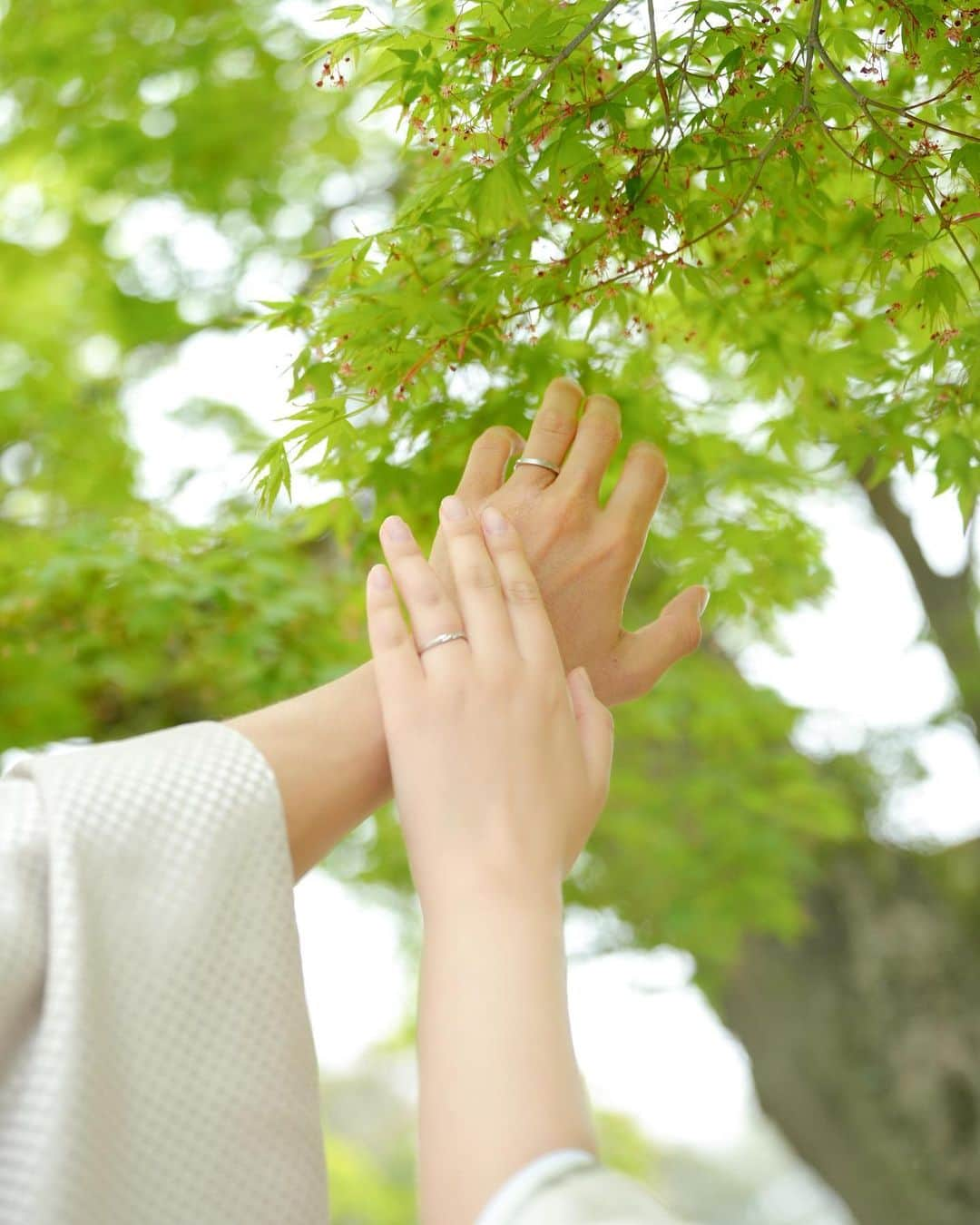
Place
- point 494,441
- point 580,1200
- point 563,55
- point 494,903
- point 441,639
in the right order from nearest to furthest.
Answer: point 580,1200 → point 494,903 → point 441,639 → point 563,55 → point 494,441

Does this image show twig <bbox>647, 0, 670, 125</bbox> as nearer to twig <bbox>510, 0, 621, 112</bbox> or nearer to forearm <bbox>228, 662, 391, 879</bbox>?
twig <bbox>510, 0, 621, 112</bbox>

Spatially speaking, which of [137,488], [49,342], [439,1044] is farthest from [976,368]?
[49,342]

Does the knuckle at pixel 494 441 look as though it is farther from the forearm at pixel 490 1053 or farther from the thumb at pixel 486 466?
the forearm at pixel 490 1053

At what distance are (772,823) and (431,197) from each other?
9.85ft

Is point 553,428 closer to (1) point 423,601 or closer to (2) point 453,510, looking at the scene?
(2) point 453,510

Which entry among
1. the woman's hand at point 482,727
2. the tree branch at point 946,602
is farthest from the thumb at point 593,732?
the tree branch at point 946,602

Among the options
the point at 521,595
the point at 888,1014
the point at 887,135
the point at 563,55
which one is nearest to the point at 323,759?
the point at 521,595

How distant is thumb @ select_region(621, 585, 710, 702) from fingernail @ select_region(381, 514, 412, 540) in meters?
0.28

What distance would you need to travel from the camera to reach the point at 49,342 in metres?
4.73

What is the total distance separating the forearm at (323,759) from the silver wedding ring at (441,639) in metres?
0.07

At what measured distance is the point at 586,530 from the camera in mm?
1142

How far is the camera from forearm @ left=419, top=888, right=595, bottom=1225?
2.36 feet

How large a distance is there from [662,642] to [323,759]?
44cm

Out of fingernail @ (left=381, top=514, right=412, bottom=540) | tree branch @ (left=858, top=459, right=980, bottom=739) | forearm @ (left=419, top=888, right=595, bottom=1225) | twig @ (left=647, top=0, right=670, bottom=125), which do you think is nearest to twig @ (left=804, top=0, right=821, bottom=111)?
twig @ (left=647, top=0, right=670, bottom=125)
